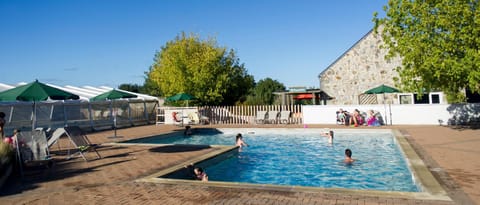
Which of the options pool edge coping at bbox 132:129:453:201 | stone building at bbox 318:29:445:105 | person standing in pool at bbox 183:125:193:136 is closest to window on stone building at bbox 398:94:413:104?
stone building at bbox 318:29:445:105

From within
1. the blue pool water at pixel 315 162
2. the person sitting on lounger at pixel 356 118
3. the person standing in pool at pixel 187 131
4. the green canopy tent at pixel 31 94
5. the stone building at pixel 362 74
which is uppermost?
the stone building at pixel 362 74

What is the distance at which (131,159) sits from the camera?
9.30m

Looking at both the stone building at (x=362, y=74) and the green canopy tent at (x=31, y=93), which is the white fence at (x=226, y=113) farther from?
the green canopy tent at (x=31, y=93)

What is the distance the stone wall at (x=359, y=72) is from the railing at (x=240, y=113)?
4159mm

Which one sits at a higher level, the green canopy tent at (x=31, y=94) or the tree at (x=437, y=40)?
the tree at (x=437, y=40)

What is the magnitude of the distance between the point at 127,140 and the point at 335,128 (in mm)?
9652

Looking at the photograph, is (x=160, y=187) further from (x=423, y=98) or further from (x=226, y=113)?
(x=423, y=98)

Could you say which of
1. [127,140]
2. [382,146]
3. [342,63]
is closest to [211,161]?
[127,140]

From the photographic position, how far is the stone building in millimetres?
21328

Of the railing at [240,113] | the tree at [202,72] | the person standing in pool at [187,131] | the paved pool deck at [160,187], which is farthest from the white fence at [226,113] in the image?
the paved pool deck at [160,187]

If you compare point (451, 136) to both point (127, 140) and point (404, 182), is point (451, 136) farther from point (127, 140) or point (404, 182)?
point (127, 140)

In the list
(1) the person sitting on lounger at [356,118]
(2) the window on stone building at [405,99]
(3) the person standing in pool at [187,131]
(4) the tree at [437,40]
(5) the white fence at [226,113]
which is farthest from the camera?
(5) the white fence at [226,113]

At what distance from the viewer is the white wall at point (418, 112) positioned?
1628 cm

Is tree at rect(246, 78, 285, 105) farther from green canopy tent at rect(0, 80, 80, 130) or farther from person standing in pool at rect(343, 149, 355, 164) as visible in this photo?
green canopy tent at rect(0, 80, 80, 130)
